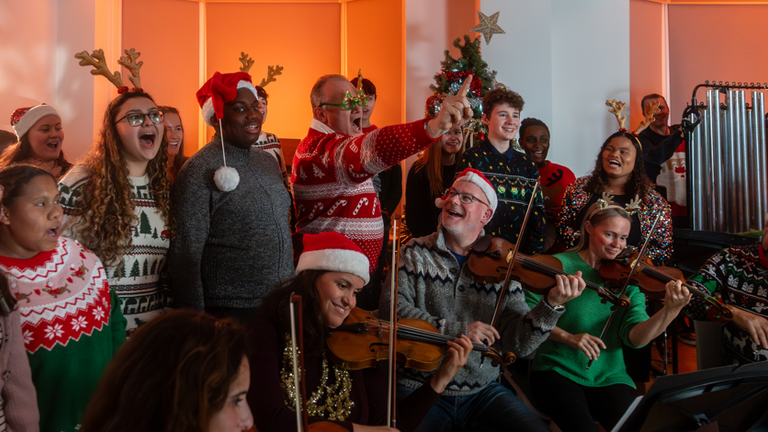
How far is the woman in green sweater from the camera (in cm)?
225

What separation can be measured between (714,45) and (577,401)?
4.97 m

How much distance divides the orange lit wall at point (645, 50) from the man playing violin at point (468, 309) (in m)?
4.07

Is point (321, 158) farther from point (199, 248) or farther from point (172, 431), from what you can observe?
point (172, 431)

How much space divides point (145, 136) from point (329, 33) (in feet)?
13.1

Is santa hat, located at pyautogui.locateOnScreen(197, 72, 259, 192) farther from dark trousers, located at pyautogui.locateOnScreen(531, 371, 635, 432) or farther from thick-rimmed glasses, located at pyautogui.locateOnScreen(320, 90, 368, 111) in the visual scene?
dark trousers, located at pyautogui.locateOnScreen(531, 371, 635, 432)

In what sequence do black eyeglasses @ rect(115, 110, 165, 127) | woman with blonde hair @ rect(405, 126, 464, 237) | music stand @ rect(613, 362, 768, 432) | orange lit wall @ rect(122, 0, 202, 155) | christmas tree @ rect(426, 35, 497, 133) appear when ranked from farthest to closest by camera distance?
orange lit wall @ rect(122, 0, 202, 155), christmas tree @ rect(426, 35, 497, 133), woman with blonde hair @ rect(405, 126, 464, 237), black eyeglasses @ rect(115, 110, 165, 127), music stand @ rect(613, 362, 768, 432)

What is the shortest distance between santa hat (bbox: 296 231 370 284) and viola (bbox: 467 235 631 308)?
1.76 ft

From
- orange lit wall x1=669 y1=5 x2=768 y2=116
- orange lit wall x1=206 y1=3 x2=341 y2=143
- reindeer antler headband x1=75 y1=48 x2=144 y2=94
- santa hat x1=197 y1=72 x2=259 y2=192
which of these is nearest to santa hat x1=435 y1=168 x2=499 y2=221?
santa hat x1=197 y1=72 x2=259 y2=192

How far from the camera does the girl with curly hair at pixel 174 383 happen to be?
1.05 metres

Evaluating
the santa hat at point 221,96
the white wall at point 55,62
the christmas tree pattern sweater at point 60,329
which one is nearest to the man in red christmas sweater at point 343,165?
the santa hat at point 221,96

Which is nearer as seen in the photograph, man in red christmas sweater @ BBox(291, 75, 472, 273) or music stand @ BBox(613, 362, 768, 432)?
music stand @ BBox(613, 362, 768, 432)

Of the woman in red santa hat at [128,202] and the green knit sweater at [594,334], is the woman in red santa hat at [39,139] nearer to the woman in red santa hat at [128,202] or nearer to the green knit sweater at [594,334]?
the woman in red santa hat at [128,202]

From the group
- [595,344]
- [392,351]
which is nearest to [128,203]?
[392,351]

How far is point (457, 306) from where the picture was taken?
7.32ft
